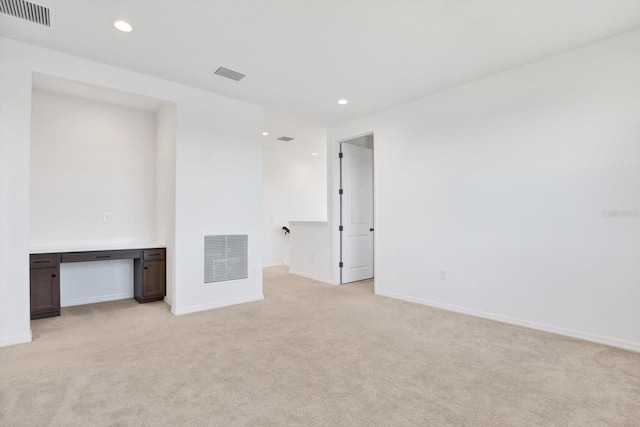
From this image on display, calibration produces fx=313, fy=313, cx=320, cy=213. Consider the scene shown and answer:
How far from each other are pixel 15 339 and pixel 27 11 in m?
2.74

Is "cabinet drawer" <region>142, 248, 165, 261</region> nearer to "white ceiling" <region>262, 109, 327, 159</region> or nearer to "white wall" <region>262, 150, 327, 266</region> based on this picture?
"white ceiling" <region>262, 109, 327, 159</region>

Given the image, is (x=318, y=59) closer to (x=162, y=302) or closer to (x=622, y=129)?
(x=622, y=129)

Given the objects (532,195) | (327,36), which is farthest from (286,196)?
(532,195)

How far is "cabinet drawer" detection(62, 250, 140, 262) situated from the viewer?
11.4ft

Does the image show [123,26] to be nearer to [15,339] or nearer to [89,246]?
[89,246]

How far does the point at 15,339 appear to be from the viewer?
2.77 meters

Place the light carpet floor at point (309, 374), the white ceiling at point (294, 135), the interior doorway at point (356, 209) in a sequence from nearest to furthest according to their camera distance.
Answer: the light carpet floor at point (309, 374) → the white ceiling at point (294, 135) → the interior doorway at point (356, 209)

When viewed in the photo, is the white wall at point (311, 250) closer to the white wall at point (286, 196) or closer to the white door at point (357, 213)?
the white door at point (357, 213)

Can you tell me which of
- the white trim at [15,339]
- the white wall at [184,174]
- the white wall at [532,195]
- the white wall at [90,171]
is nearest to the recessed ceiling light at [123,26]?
the white wall at [184,174]

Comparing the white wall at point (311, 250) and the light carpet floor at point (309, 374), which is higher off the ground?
the white wall at point (311, 250)

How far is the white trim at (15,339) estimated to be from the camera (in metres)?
2.72

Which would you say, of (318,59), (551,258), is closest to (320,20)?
(318,59)

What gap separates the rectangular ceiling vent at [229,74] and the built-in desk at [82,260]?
7.61 feet

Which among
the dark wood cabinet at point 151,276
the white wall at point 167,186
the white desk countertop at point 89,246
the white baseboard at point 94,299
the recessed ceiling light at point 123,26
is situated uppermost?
the recessed ceiling light at point 123,26
